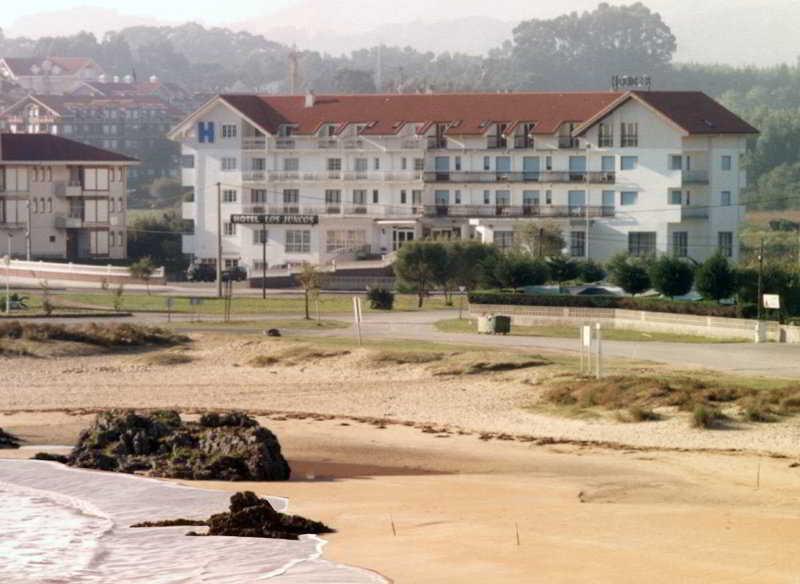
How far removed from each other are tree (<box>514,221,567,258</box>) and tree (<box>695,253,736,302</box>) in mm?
26643

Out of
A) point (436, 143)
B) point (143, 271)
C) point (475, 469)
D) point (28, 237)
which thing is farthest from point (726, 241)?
point (475, 469)

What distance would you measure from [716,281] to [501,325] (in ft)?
27.4

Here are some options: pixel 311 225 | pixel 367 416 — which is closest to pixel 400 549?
pixel 367 416

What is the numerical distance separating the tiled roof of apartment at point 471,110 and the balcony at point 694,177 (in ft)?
7.85

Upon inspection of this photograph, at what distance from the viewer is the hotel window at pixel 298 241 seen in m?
111

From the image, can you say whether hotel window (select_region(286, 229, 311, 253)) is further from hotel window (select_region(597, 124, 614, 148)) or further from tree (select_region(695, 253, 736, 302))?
tree (select_region(695, 253, 736, 302))

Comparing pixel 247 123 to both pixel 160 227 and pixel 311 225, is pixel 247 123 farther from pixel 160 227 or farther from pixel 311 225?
pixel 160 227

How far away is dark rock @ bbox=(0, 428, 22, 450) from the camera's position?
4197 centimetres

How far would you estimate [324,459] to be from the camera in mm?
39875

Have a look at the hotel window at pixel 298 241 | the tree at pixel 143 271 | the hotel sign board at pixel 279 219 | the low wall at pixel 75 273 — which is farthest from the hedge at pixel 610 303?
the hotel window at pixel 298 241

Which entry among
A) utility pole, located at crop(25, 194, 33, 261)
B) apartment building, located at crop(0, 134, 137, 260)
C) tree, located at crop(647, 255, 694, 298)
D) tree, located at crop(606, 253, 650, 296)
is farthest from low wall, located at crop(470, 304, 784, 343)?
apartment building, located at crop(0, 134, 137, 260)

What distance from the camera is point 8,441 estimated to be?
42.3 m

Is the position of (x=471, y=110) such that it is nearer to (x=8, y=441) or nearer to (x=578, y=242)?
(x=578, y=242)

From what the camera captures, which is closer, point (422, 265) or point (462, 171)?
point (422, 265)
